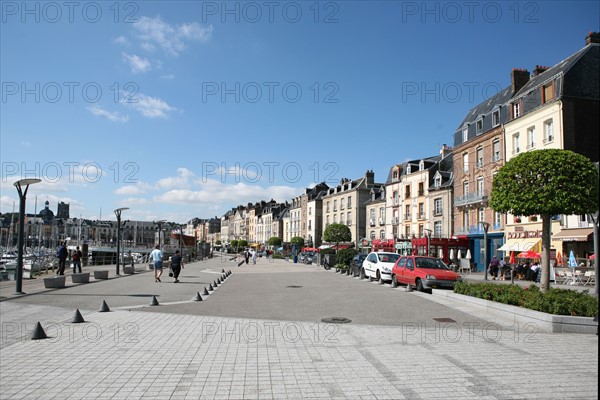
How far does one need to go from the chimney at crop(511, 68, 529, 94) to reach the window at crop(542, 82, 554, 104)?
18.5 feet

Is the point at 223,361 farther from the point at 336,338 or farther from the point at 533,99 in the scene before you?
the point at 533,99

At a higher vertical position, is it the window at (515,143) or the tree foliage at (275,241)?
the window at (515,143)

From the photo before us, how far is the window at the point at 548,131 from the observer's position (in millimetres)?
28969

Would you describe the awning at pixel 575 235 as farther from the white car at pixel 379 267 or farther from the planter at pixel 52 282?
the planter at pixel 52 282

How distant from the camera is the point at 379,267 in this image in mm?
22609

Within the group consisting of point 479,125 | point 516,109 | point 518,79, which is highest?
point 518,79

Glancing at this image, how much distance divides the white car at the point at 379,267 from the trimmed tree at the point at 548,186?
401 inches

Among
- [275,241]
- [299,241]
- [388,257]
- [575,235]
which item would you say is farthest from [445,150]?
[275,241]

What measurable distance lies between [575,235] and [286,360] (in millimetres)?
25517

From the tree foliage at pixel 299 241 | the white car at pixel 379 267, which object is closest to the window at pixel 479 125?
the white car at pixel 379 267

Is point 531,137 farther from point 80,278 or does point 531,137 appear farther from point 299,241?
point 299,241

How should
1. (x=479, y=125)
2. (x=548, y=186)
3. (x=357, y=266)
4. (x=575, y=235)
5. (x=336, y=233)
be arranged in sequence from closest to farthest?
(x=548, y=186)
(x=575, y=235)
(x=357, y=266)
(x=479, y=125)
(x=336, y=233)

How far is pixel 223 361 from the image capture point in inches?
272

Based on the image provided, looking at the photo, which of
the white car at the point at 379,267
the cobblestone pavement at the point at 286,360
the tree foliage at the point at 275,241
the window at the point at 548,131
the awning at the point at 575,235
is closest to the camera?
the cobblestone pavement at the point at 286,360
